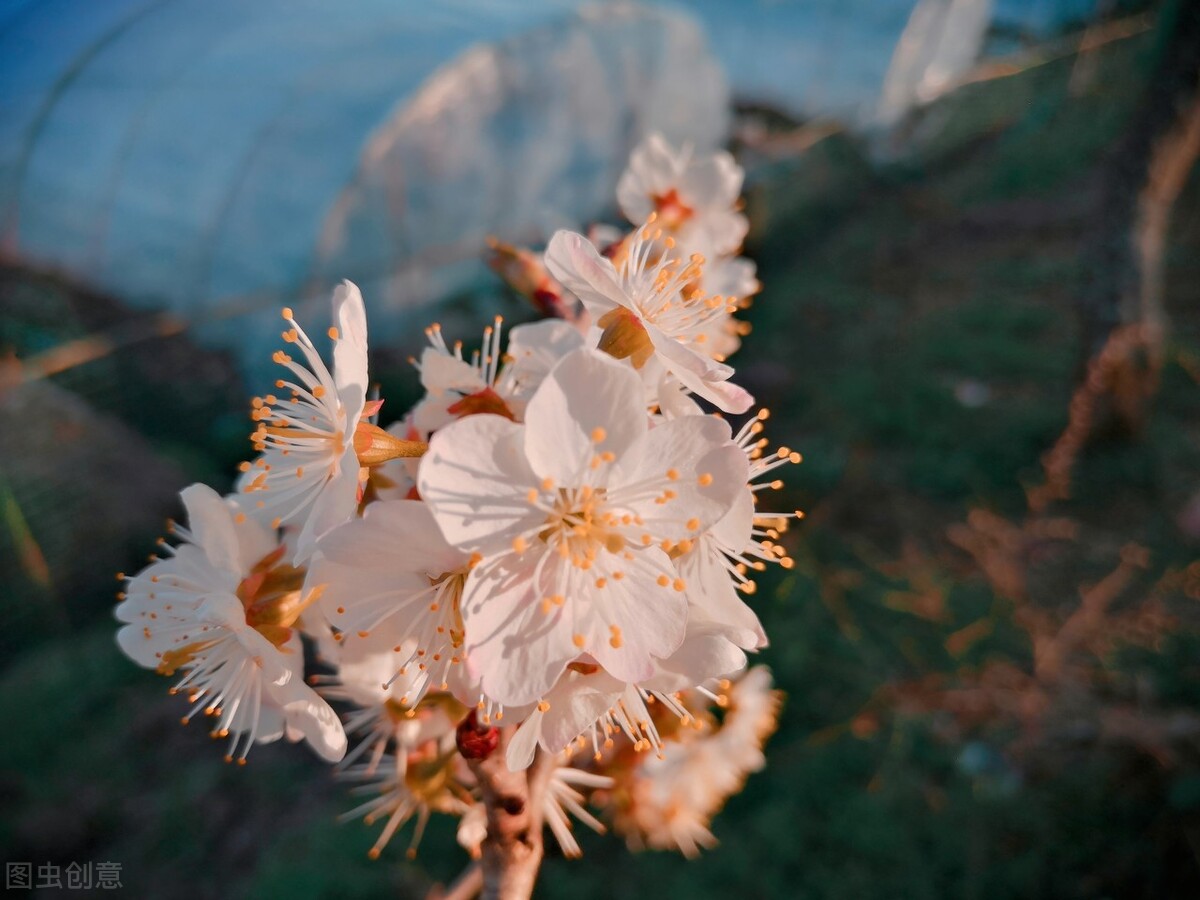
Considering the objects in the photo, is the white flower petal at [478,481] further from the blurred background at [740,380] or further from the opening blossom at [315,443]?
the blurred background at [740,380]

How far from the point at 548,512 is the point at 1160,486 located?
Answer: 3524mm

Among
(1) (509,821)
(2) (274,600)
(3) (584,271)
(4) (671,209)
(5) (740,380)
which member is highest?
(3) (584,271)

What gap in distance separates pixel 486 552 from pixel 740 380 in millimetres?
3402

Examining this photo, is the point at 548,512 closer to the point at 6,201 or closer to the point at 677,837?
the point at 677,837

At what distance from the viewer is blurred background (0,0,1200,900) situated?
2066 mm

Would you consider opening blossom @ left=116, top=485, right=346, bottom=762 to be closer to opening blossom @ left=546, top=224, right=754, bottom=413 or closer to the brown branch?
the brown branch

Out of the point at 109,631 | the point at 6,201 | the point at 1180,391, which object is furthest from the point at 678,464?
the point at 1180,391

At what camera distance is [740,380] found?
383 cm

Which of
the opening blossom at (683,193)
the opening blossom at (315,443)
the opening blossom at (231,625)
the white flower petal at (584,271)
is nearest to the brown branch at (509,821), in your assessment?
the opening blossom at (231,625)

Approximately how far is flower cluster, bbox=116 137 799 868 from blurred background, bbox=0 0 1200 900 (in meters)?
1.18

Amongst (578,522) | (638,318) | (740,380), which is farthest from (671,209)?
(740,380)

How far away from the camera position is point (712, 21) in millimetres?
5066

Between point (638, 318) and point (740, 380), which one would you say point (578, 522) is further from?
point (740, 380)

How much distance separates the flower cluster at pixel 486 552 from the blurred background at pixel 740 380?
3.87ft
